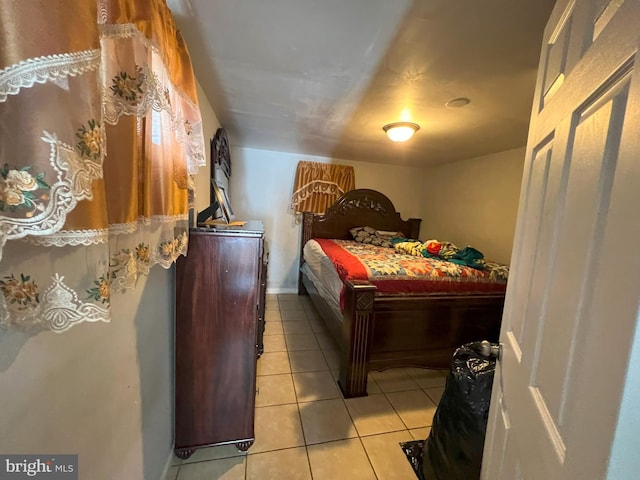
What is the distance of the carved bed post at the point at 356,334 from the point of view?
1.82m

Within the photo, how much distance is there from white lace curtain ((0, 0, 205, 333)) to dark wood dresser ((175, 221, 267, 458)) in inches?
22.5

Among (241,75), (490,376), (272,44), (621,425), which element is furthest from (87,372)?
(241,75)

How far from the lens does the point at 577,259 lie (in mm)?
479

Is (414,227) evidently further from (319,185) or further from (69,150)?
(69,150)

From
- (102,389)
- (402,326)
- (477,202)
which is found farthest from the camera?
(477,202)

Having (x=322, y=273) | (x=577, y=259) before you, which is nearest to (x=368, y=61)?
(x=577, y=259)

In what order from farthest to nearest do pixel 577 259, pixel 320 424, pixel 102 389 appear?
pixel 320 424 → pixel 102 389 → pixel 577 259

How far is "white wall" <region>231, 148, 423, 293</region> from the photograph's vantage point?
146 inches

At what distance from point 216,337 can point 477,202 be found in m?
3.42

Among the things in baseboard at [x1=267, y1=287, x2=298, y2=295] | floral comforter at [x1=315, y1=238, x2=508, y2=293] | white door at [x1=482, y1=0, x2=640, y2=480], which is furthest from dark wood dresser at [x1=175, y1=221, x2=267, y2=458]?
baseboard at [x1=267, y1=287, x2=298, y2=295]

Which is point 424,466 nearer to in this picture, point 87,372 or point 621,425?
point 621,425

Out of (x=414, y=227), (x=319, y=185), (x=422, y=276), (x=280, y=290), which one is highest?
(x=319, y=185)

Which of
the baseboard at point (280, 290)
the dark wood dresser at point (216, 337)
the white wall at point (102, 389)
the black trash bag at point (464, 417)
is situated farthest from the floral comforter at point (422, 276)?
the baseboard at point (280, 290)

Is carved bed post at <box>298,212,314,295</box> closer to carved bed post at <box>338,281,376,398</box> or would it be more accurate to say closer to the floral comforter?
the floral comforter
